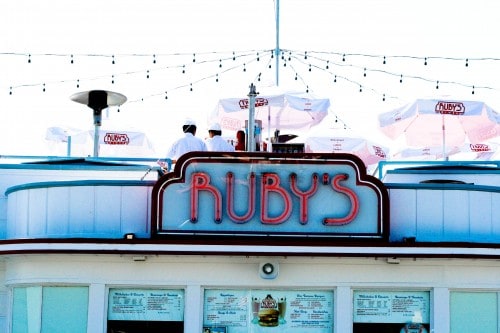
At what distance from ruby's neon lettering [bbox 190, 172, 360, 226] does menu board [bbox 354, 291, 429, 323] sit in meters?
1.03

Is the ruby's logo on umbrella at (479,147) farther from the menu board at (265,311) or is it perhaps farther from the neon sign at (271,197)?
the menu board at (265,311)

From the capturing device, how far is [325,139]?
27125 millimetres

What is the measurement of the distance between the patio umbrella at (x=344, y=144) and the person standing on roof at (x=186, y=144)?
9.51m

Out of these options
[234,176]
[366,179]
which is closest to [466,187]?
[366,179]

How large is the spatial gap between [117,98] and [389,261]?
5.50 metres

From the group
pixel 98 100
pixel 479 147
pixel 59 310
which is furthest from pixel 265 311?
pixel 479 147

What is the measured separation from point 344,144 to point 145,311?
13.3 m

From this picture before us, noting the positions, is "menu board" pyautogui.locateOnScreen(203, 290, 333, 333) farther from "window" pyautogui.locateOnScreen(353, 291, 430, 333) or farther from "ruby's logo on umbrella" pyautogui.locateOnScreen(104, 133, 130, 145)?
"ruby's logo on umbrella" pyautogui.locateOnScreen(104, 133, 130, 145)

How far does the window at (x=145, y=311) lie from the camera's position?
14.2m

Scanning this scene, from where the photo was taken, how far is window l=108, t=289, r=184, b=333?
14.2 metres

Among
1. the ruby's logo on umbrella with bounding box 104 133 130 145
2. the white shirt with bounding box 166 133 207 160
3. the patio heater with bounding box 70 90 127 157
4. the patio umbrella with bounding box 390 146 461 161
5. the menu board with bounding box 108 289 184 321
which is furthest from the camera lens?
the patio umbrella with bounding box 390 146 461 161

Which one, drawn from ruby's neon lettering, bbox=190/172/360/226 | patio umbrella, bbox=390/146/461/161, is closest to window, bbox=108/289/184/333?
ruby's neon lettering, bbox=190/172/360/226

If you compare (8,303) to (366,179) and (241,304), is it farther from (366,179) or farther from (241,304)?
(366,179)

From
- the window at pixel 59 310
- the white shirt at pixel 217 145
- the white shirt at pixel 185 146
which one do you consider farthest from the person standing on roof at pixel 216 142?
the window at pixel 59 310
